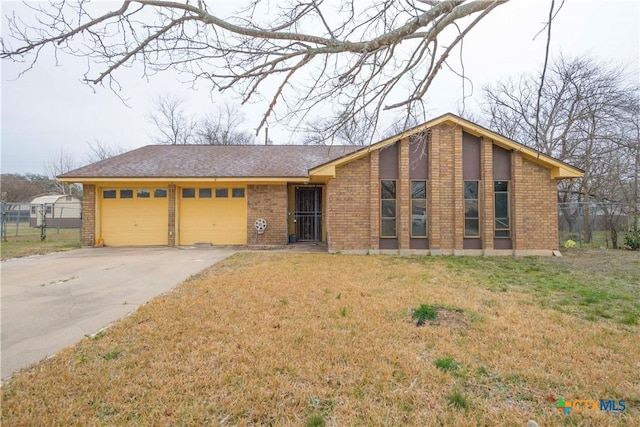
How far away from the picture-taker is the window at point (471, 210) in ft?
34.3

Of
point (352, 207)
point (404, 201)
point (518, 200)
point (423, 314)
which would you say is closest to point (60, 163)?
point (352, 207)

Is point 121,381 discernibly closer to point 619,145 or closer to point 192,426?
point 192,426

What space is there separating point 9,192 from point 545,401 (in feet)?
153

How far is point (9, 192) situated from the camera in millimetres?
33438

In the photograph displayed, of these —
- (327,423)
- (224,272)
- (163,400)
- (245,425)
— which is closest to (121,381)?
(163,400)

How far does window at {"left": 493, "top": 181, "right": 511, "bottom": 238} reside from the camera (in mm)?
10406

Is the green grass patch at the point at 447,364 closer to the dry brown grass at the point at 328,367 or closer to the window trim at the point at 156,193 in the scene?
the dry brown grass at the point at 328,367

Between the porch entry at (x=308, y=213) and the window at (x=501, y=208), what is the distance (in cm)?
656

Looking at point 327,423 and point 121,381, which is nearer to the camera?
point 327,423

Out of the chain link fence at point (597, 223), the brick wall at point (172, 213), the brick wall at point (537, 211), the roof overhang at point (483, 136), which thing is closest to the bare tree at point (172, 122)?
the brick wall at point (172, 213)

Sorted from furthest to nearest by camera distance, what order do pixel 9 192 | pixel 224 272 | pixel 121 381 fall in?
pixel 9 192
pixel 224 272
pixel 121 381

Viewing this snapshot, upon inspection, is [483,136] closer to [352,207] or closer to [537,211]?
[537,211]

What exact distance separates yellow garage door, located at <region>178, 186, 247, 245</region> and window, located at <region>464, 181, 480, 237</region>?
8.16 m

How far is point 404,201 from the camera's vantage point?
10.3 meters
